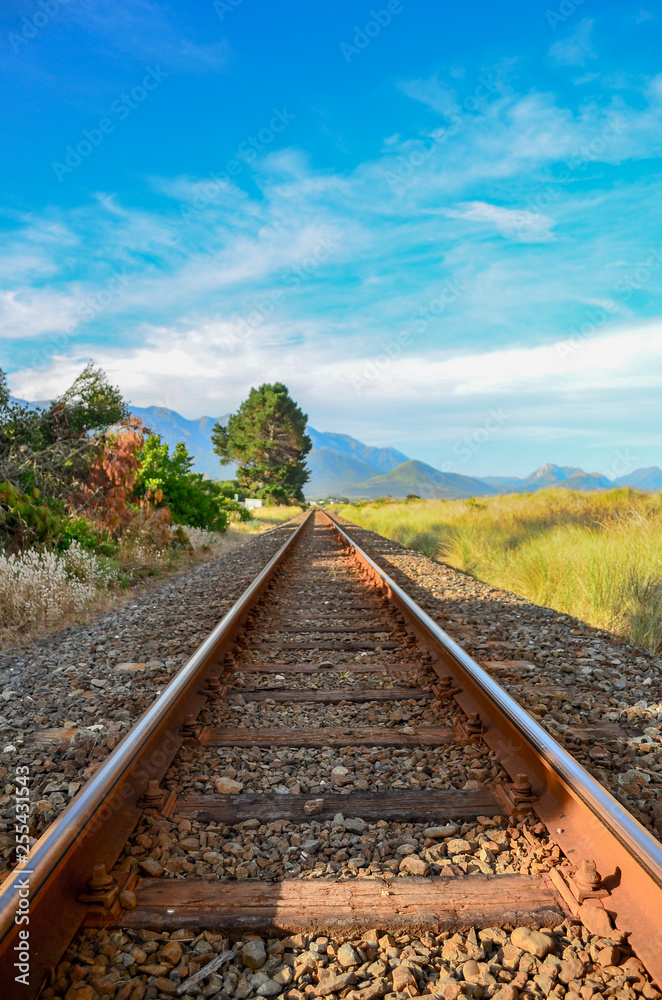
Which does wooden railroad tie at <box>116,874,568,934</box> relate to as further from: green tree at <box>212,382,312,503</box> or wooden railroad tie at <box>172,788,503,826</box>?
green tree at <box>212,382,312,503</box>

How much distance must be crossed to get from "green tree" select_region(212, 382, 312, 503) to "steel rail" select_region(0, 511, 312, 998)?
43994mm

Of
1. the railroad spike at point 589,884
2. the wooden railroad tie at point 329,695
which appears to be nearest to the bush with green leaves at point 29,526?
the wooden railroad tie at point 329,695

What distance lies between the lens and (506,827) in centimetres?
215

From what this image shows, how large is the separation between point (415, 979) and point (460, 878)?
1.33 feet

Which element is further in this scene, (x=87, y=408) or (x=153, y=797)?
(x=87, y=408)

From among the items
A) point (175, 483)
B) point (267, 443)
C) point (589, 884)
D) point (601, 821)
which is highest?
point (267, 443)

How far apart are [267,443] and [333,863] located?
154ft

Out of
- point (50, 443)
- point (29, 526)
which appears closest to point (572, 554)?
point (29, 526)

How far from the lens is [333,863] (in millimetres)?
1944

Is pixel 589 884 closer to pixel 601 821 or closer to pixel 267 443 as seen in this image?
pixel 601 821

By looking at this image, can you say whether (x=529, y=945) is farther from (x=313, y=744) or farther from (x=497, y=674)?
(x=497, y=674)

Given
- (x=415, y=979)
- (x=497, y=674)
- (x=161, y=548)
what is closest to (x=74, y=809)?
(x=415, y=979)

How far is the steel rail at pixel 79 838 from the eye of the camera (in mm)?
1452

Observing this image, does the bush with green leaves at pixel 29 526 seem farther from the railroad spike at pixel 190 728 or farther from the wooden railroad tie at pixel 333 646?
the railroad spike at pixel 190 728
